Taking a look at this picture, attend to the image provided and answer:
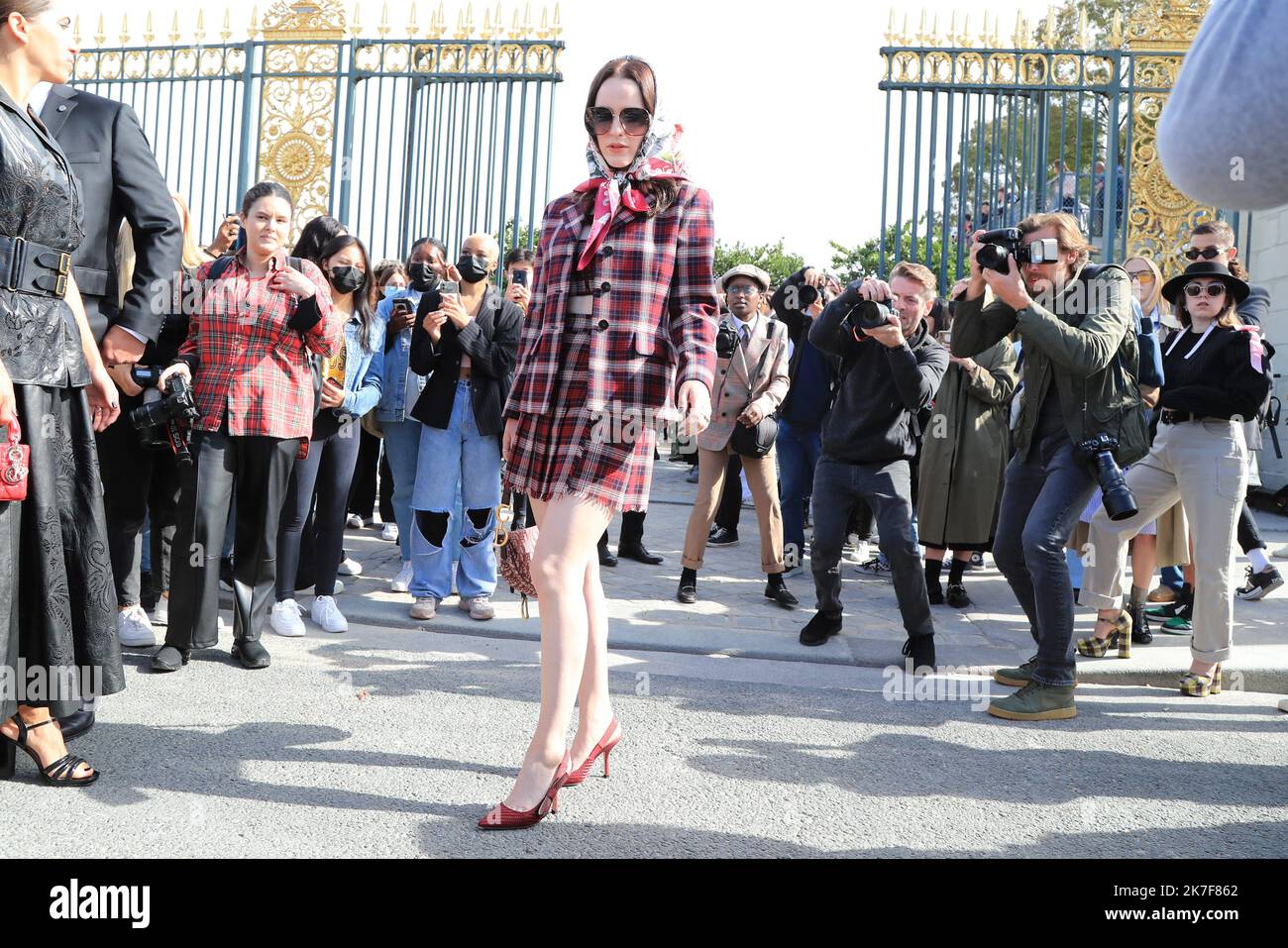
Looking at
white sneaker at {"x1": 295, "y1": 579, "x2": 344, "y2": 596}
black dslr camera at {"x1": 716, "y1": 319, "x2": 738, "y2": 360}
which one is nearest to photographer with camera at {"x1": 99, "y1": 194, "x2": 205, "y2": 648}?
white sneaker at {"x1": 295, "y1": 579, "x2": 344, "y2": 596}

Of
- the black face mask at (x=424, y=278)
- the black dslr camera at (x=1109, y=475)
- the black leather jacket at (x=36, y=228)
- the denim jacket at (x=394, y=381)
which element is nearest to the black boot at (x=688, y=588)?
the denim jacket at (x=394, y=381)

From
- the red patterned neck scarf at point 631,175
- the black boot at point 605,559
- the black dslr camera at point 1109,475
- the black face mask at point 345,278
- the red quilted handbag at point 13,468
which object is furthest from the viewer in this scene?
the black boot at point 605,559

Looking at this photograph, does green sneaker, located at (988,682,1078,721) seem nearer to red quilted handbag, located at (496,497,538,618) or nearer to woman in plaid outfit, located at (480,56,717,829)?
woman in plaid outfit, located at (480,56,717,829)

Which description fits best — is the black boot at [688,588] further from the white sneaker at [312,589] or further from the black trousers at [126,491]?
the black trousers at [126,491]

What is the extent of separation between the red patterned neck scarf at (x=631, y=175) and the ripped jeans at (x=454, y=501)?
9.59 feet

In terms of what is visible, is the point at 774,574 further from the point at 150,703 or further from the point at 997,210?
the point at 997,210

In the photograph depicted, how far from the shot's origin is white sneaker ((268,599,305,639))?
17.7ft

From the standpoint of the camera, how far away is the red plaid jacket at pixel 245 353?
4.74 meters

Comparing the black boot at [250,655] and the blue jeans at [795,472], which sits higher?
the blue jeans at [795,472]

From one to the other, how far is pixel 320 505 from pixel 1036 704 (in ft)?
12.1

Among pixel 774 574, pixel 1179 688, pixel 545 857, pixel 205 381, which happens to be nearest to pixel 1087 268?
pixel 1179 688

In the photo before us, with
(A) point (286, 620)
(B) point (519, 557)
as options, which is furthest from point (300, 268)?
(B) point (519, 557)

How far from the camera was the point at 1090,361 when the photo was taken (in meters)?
4.26

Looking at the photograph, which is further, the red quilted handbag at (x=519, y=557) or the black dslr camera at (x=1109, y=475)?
the black dslr camera at (x=1109, y=475)
